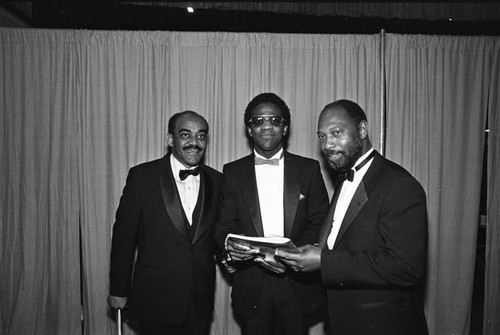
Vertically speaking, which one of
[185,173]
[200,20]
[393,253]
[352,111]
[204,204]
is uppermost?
[200,20]

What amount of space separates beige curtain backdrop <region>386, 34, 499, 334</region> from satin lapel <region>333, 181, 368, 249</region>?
7.15 ft

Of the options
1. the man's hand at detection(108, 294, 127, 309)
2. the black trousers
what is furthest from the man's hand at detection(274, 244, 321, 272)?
the man's hand at detection(108, 294, 127, 309)

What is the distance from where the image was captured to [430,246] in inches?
162

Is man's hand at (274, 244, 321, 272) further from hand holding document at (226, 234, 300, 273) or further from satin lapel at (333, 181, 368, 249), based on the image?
satin lapel at (333, 181, 368, 249)

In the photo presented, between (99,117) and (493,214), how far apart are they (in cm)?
405

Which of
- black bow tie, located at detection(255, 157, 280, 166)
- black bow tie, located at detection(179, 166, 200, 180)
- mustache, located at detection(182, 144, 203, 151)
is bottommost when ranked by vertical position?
black bow tie, located at detection(179, 166, 200, 180)

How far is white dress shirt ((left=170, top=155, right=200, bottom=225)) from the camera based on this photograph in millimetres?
3008

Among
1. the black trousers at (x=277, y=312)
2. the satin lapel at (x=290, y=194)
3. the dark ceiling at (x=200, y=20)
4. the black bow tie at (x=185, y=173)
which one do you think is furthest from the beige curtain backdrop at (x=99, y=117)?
the black trousers at (x=277, y=312)

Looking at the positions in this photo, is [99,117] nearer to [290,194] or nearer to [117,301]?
[117,301]

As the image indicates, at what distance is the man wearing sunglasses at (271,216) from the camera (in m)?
2.72

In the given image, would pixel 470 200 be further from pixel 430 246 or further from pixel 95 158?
pixel 95 158

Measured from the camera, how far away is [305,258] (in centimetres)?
211

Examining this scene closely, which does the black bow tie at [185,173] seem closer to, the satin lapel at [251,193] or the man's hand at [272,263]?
the satin lapel at [251,193]

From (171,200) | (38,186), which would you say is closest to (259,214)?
(171,200)
